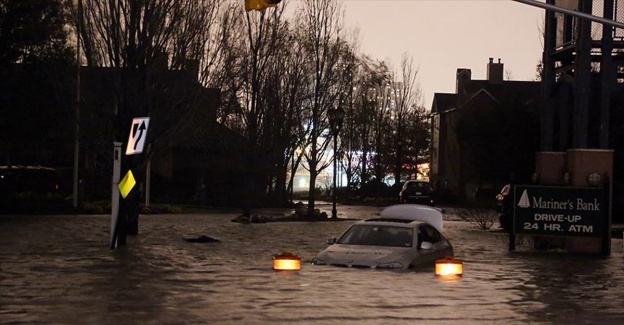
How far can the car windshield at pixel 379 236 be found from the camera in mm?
21781

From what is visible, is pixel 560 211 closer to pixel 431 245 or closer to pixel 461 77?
pixel 431 245

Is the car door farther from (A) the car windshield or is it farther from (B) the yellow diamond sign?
(B) the yellow diamond sign

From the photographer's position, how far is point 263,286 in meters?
18.0

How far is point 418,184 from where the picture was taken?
56562 mm

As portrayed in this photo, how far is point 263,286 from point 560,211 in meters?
12.3

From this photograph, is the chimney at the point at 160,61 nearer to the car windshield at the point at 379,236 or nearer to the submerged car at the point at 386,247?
the submerged car at the point at 386,247

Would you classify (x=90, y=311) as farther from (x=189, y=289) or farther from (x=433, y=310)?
(x=433, y=310)

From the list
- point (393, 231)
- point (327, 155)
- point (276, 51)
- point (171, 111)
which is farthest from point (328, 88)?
point (393, 231)

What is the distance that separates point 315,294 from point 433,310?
2.21 m

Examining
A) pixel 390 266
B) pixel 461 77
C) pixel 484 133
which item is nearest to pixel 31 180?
pixel 484 133

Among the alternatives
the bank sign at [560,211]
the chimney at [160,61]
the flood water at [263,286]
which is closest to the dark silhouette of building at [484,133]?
the bank sign at [560,211]

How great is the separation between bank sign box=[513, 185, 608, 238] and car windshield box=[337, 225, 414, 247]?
730 cm

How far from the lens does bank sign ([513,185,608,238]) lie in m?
27.5

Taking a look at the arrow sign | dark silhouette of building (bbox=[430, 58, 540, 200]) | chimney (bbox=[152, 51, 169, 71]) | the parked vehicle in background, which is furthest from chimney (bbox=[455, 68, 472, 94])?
the arrow sign
